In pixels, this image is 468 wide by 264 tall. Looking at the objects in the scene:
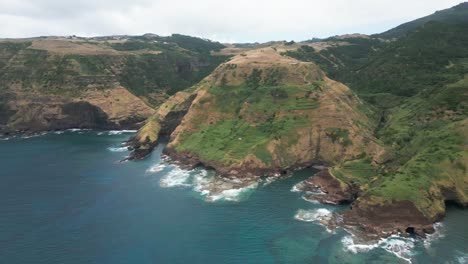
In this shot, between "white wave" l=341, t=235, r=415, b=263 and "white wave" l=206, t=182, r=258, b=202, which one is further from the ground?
"white wave" l=341, t=235, r=415, b=263

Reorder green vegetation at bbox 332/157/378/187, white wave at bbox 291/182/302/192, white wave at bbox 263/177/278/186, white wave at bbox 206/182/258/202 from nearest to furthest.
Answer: white wave at bbox 206/182/258/202
green vegetation at bbox 332/157/378/187
white wave at bbox 291/182/302/192
white wave at bbox 263/177/278/186

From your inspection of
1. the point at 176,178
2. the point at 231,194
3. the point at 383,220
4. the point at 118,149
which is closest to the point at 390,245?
the point at 383,220

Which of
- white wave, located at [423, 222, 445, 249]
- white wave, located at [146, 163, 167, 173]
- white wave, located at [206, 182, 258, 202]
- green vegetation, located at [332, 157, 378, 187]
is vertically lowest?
white wave, located at [146, 163, 167, 173]

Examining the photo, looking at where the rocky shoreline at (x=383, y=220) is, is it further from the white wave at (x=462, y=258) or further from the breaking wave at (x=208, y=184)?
the breaking wave at (x=208, y=184)

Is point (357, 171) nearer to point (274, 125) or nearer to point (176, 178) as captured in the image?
point (274, 125)

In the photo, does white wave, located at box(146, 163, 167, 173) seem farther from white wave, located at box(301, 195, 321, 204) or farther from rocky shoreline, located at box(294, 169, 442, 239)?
rocky shoreline, located at box(294, 169, 442, 239)

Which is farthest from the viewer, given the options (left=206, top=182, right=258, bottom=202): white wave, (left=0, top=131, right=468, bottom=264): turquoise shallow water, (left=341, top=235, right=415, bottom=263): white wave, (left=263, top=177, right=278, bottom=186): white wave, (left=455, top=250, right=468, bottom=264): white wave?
(left=263, top=177, right=278, bottom=186): white wave

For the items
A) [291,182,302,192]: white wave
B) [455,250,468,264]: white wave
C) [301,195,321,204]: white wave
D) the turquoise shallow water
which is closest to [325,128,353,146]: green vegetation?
the turquoise shallow water

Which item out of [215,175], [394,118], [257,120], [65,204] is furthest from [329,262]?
[394,118]
